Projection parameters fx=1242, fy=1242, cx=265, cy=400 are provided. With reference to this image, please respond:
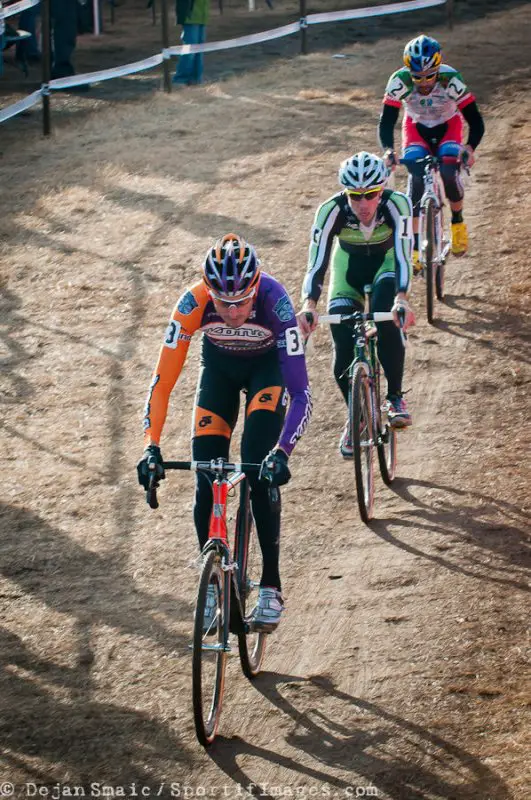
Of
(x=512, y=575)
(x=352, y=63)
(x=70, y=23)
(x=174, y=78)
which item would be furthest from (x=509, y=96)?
(x=512, y=575)

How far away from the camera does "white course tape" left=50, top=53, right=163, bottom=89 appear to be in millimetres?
19078

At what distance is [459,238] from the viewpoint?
521 inches

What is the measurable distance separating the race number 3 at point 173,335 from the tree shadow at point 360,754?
209cm

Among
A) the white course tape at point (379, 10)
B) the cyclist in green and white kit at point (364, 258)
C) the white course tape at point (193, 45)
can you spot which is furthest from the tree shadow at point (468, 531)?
the white course tape at point (379, 10)

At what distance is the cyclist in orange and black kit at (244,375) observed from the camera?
6945 mm

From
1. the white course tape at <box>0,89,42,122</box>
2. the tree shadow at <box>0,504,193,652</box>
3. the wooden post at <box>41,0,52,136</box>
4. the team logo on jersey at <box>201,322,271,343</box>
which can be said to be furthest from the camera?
the white course tape at <box>0,89,42,122</box>

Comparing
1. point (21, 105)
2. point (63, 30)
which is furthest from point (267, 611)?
point (63, 30)

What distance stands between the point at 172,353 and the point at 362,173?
265 centimetres

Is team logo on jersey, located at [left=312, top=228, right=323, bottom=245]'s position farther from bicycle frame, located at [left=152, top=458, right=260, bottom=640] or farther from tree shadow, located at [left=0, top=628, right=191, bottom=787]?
tree shadow, located at [left=0, top=628, right=191, bottom=787]

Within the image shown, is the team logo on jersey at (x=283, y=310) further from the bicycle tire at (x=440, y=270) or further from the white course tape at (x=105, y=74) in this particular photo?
the white course tape at (x=105, y=74)

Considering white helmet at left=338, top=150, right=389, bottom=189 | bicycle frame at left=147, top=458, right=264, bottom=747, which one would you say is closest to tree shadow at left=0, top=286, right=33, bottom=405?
white helmet at left=338, top=150, right=389, bottom=189

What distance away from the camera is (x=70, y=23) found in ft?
64.4

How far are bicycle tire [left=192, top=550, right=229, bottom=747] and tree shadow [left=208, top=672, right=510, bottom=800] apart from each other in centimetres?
18

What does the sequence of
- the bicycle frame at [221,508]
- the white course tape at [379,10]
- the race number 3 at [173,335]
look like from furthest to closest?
the white course tape at [379,10] → the race number 3 at [173,335] → the bicycle frame at [221,508]
